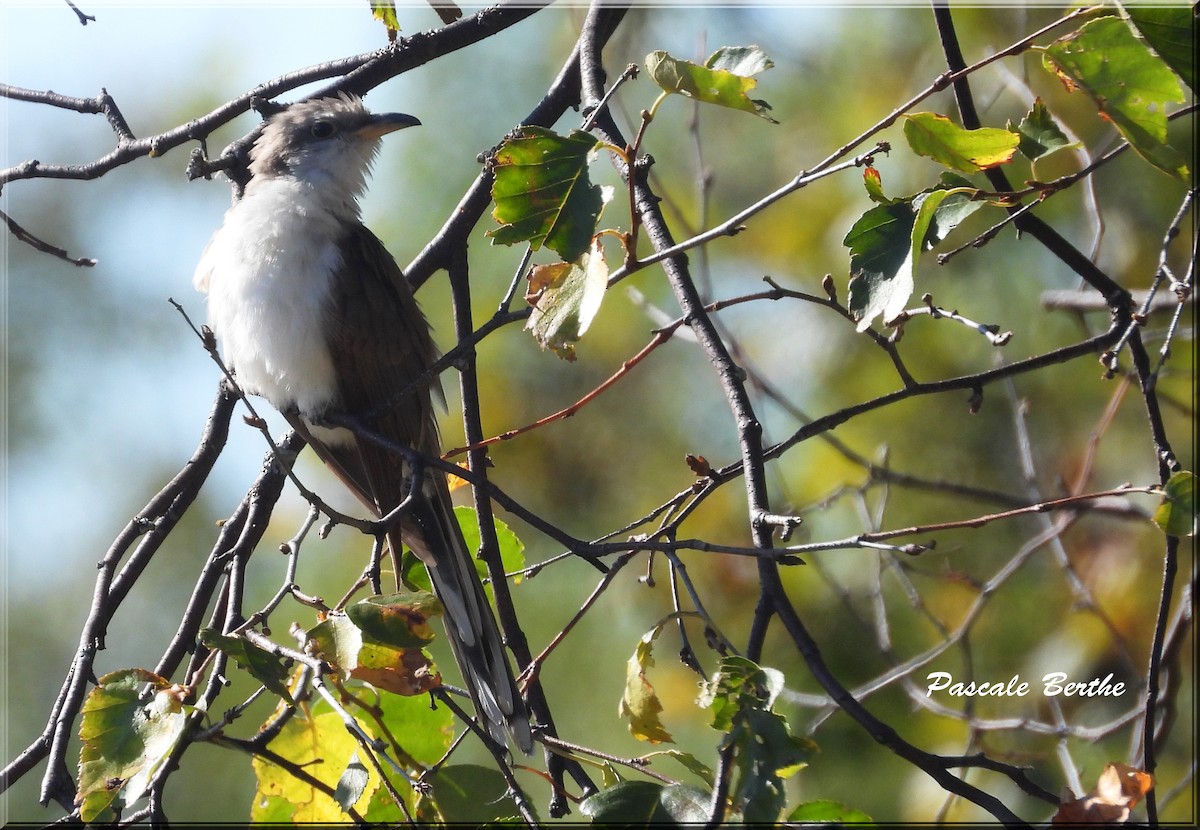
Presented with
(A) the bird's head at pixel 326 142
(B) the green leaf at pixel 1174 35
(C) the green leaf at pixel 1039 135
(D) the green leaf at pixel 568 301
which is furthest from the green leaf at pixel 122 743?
(A) the bird's head at pixel 326 142

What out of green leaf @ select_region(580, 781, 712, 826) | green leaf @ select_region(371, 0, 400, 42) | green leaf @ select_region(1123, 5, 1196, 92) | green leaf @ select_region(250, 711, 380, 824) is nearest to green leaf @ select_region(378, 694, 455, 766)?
green leaf @ select_region(250, 711, 380, 824)

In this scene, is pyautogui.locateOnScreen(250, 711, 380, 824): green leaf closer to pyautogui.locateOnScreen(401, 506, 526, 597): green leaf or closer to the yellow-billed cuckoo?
pyautogui.locateOnScreen(401, 506, 526, 597): green leaf

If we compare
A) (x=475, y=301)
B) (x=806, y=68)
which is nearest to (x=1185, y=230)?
(x=806, y=68)

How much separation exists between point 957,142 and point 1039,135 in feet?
1.00

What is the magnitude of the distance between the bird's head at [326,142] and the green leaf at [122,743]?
2.42 m

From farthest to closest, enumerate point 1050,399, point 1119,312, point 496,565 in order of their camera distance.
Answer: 1. point 1050,399
2. point 496,565
3. point 1119,312

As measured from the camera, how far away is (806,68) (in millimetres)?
6637

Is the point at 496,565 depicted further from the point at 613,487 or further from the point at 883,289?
the point at 613,487

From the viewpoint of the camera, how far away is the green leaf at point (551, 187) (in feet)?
6.47

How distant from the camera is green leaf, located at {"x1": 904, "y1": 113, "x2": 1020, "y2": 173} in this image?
1.96 metres

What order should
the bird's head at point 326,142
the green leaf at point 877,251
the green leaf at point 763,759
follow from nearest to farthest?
the green leaf at point 763,759 < the green leaf at point 877,251 < the bird's head at point 326,142

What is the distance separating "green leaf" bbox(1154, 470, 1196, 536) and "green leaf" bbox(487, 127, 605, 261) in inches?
44.5

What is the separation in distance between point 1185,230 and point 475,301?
12.6ft

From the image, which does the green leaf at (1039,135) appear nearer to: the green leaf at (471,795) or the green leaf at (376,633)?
the green leaf at (376,633)
